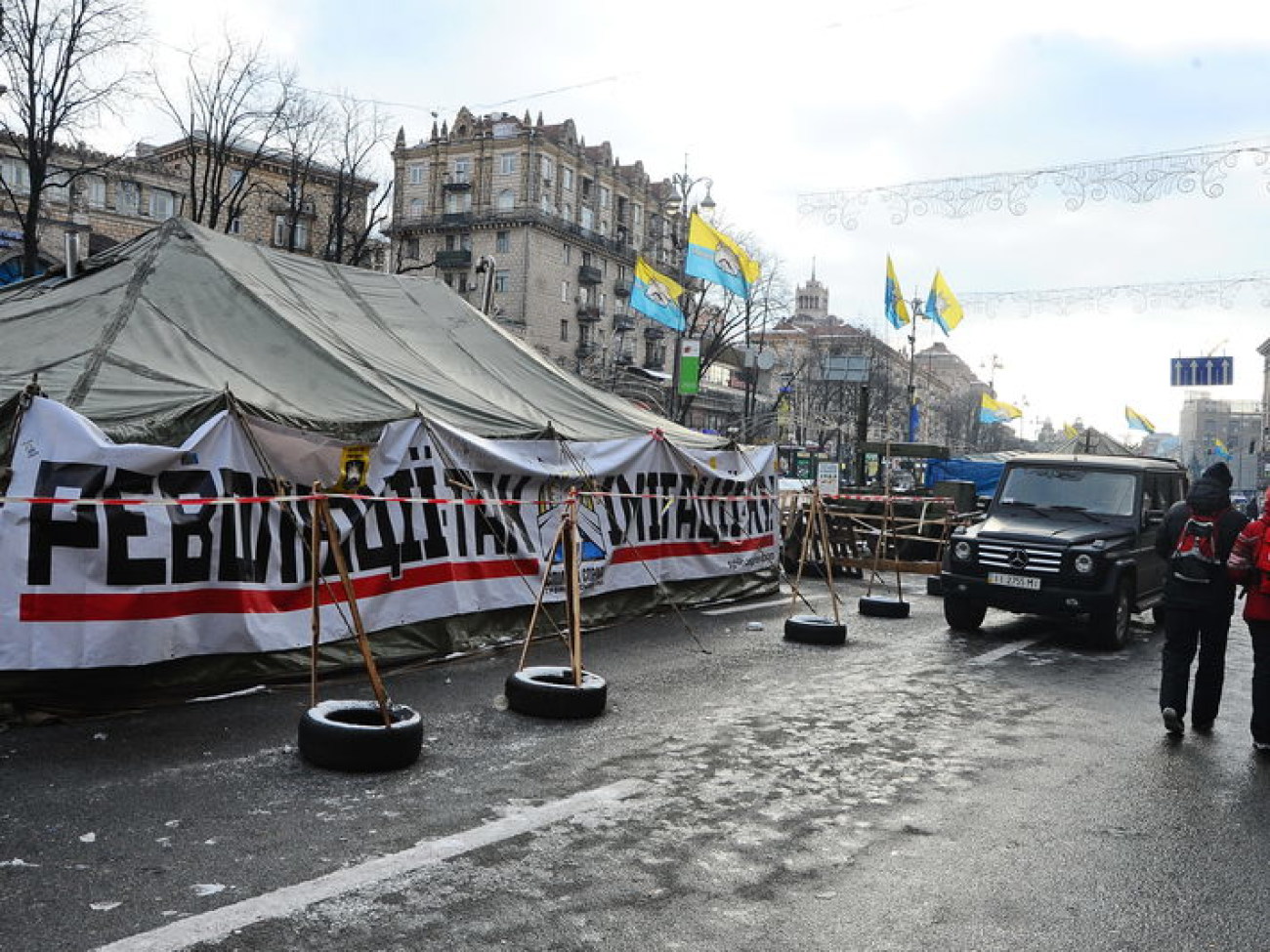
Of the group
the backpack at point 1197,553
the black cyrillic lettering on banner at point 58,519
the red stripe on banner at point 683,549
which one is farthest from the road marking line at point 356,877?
the red stripe on banner at point 683,549

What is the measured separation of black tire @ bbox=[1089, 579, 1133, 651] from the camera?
452 inches

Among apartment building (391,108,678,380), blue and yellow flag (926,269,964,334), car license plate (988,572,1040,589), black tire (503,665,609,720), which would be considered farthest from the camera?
apartment building (391,108,678,380)

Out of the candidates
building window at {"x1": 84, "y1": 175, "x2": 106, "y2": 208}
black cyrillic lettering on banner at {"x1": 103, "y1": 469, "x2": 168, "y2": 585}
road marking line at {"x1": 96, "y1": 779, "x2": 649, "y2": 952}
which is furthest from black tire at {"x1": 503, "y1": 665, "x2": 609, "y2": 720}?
building window at {"x1": 84, "y1": 175, "x2": 106, "y2": 208}

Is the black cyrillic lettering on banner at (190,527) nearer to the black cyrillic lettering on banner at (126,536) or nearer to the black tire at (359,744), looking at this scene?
the black cyrillic lettering on banner at (126,536)

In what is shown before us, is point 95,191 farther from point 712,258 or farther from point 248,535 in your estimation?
point 248,535

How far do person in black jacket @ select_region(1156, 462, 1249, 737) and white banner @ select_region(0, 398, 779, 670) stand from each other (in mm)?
4680

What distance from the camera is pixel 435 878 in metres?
4.30

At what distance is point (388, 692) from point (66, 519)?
262 cm

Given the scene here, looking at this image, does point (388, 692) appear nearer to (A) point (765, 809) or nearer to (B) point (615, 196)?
(A) point (765, 809)

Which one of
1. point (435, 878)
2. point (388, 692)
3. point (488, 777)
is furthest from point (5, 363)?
point (435, 878)

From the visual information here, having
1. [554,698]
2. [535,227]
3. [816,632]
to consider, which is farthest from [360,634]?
[535,227]

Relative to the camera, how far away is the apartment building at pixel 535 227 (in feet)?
243

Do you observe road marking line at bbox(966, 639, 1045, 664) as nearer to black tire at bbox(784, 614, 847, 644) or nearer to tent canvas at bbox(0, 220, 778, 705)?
black tire at bbox(784, 614, 847, 644)

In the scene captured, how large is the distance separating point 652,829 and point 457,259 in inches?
2906
